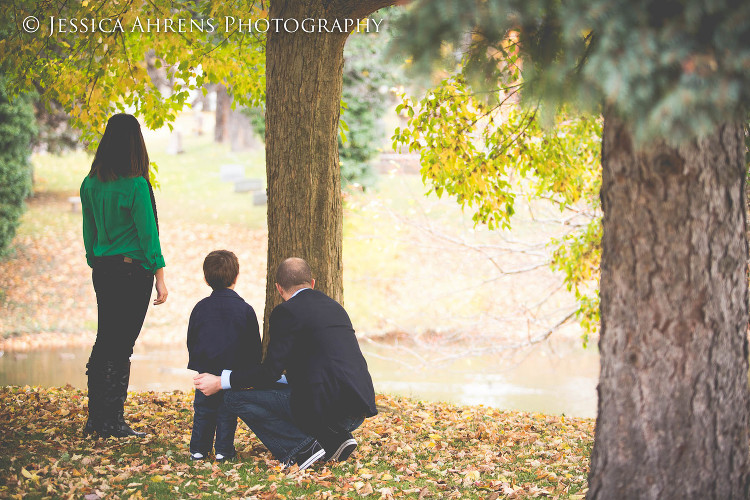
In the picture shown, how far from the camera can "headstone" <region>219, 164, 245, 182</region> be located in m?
23.0

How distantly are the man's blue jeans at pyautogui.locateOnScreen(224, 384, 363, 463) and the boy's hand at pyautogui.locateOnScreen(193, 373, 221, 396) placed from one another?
96 mm

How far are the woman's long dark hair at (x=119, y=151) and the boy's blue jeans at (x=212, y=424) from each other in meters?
1.15

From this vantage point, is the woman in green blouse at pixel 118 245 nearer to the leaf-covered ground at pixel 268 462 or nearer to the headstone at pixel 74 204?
the leaf-covered ground at pixel 268 462

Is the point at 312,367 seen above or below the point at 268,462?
above

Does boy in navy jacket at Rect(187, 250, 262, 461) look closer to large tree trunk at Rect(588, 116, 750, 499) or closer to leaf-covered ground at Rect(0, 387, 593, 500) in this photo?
leaf-covered ground at Rect(0, 387, 593, 500)

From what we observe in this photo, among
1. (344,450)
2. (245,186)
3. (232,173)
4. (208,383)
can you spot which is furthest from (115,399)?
(232,173)

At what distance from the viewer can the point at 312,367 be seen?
390cm

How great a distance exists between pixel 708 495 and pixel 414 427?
9.87ft

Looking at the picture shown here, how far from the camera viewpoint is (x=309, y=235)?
5117 mm

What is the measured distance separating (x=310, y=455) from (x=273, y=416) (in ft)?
1.02

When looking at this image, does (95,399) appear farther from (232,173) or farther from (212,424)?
(232,173)

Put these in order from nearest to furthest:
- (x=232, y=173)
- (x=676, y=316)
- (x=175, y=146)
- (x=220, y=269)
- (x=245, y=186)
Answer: (x=676, y=316) < (x=220, y=269) < (x=245, y=186) < (x=232, y=173) < (x=175, y=146)

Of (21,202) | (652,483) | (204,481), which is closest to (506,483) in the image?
(652,483)

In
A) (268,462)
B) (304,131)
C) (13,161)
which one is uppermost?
(13,161)
